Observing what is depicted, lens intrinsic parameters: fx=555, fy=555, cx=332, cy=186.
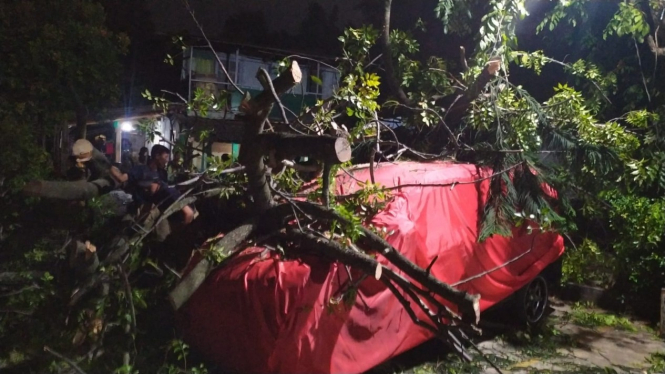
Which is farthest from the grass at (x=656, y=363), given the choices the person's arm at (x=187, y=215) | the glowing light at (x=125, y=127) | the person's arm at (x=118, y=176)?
the glowing light at (x=125, y=127)

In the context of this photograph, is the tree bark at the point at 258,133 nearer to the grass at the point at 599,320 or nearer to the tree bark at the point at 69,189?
the tree bark at the point at 69,189

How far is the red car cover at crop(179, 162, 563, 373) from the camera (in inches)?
143

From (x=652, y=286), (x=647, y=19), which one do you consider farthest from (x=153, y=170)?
(x=647, y=19)

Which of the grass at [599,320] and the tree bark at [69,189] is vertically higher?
the tree bark at [69,189]

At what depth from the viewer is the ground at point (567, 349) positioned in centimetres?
519

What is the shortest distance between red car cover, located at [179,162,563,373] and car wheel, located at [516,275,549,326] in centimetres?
130

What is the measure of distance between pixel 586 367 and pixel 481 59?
3414 mm

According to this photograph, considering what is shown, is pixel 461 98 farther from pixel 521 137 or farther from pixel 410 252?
pixel 410 252

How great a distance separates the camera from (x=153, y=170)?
606 cm

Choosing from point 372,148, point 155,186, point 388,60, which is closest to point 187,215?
point 155,186

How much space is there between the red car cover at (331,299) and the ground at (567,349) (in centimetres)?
77

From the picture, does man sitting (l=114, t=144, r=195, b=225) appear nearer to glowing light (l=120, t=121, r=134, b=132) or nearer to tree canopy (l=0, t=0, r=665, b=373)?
tree canopy (l=0, t=0, r=665, b=373)

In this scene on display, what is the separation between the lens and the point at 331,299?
3.64 m

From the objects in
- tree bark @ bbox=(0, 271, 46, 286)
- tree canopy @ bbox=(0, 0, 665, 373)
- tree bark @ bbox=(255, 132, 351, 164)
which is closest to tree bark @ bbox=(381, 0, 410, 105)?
tree canopy @ bbox=(0, 0, 665, 373)
